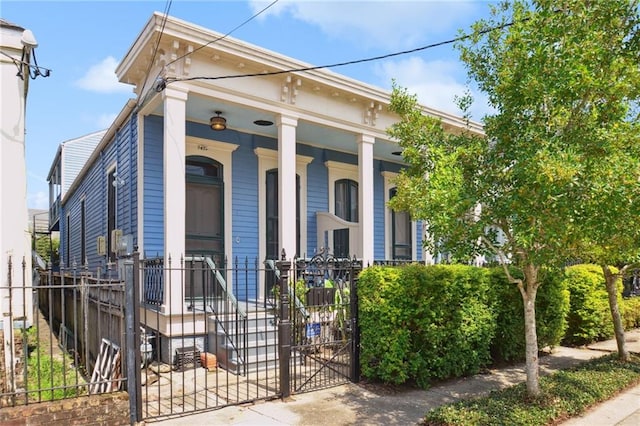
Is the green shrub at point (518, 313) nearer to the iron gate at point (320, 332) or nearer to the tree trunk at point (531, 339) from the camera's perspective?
the tree trunk at point (531, 339)

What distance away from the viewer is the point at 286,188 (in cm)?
867

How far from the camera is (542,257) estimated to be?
491 centimetres

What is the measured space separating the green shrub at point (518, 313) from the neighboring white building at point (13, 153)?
699 cm

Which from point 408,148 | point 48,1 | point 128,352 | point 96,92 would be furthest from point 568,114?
point 96,92

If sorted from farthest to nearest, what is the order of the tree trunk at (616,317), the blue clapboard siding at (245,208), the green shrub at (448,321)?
the blue clapboard siding at (245,208), the tree trunk at (616,317), the green shrub at (448,321)

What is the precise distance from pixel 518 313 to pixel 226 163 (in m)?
6.53

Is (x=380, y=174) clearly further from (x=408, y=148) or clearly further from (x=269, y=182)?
(x=408, y=148)

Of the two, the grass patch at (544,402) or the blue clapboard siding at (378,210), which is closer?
the grass patch at (544,402)

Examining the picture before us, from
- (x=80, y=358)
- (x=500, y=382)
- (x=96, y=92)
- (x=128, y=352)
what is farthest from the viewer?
(x=96, y=92)

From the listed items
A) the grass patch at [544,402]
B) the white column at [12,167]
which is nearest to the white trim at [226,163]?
the white column at [12,167]

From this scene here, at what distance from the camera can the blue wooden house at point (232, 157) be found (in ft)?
24.8

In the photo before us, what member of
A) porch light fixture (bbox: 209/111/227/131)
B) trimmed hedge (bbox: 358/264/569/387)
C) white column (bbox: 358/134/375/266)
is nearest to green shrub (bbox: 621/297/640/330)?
trimmed hedge (bbox: 358/264/569/387)

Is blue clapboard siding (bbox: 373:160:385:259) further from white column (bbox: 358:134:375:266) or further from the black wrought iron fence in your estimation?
the black wrought iron fence

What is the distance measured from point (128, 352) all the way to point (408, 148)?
13.4ft
